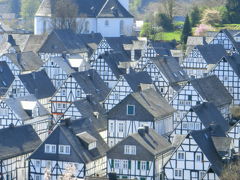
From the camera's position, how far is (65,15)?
11944 centimetres

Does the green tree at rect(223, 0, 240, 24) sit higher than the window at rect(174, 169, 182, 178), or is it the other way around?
the green tree at rect(223, 0, 240, 24)

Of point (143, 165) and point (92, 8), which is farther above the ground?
point (92, 8)

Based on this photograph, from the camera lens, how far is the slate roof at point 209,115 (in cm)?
6356

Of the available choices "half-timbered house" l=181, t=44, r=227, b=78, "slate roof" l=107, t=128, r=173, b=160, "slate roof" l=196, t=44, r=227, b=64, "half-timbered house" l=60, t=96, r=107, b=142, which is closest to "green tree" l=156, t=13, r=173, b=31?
"slate roof" l=196, t=44, r=227, b=64

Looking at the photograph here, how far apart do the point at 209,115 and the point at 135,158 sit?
8.19m

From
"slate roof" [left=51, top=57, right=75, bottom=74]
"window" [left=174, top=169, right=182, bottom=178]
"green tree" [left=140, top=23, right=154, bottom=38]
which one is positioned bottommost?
"window" [left=174, top=169, right=182, bottom=178]

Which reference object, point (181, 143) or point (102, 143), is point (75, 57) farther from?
point (181, 143)

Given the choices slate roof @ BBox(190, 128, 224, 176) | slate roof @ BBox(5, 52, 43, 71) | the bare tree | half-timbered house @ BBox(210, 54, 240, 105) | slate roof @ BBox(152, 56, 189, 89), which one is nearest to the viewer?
slate roof @ BBox(190, 128, 224, 176)

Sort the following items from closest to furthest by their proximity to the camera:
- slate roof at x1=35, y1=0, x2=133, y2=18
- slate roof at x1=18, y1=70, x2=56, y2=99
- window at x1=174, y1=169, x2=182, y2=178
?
window at x1=174, y1=169, x2=182, y2=178
slate roof at x1=18, y1=70, x2=56, y2=99
slate roof at x1=35, y1=0, x2=133, y2=18

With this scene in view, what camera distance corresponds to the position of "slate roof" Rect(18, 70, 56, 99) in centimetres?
7931

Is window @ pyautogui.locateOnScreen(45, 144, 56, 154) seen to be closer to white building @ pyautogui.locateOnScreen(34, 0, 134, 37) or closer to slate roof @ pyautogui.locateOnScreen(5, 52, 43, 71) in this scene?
slate roof @ pyautogui.locateOnScreen(5, 52, 43, 71)

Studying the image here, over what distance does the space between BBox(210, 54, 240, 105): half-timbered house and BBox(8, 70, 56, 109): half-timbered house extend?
44.0 ft

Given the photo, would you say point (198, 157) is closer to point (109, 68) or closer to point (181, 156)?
point (181, 156)

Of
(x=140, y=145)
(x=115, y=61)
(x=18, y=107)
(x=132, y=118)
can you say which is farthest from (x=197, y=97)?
(x=115, y=61)
